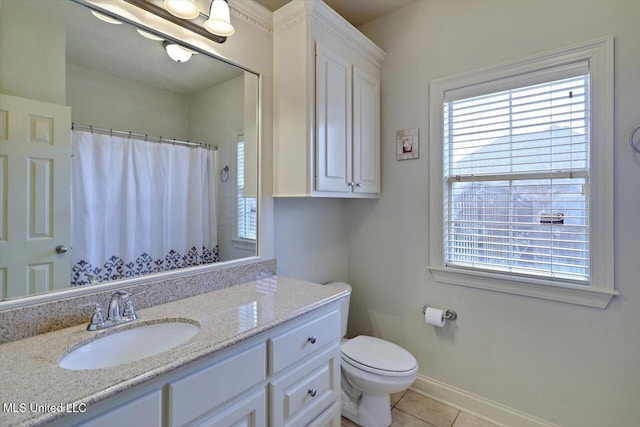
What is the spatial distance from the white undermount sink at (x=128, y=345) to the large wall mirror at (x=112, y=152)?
29 cm

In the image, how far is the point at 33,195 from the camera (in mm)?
1066

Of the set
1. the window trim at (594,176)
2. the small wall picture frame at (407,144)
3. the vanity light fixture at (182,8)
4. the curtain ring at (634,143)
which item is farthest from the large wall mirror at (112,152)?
the curtain ring at (634,143)

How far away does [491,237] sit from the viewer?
1.87 metres

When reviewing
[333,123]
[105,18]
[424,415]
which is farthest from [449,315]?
[105,18]

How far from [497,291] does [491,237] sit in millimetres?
326

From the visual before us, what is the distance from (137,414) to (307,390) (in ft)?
2.30

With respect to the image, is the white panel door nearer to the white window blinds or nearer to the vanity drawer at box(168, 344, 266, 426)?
the vanity drawer at box(168, 344, 266, 426)

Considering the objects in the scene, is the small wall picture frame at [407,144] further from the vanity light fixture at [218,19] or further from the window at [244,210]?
the vanity light fixture at [218,19]

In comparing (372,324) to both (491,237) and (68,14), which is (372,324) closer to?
(491,237)

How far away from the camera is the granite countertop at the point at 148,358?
0.70m

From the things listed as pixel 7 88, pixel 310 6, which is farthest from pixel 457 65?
pixel 7 88

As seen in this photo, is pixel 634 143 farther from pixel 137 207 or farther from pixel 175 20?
pixel 137 207

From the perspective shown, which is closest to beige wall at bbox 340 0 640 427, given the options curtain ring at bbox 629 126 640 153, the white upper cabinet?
curtain ring at bbox 629 126 640 153

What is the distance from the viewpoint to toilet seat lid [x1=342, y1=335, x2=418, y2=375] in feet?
5.44
